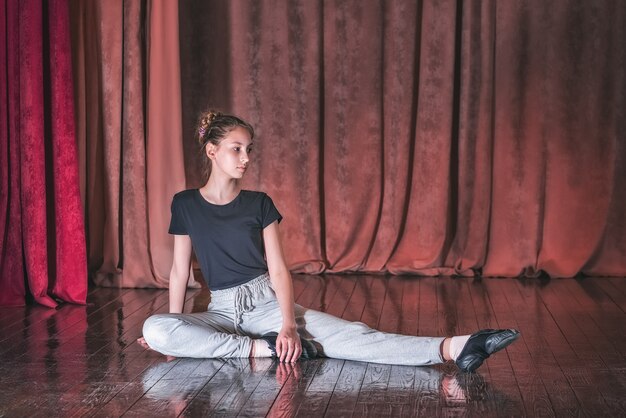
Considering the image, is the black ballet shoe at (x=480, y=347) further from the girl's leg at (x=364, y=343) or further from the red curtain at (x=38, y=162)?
the red curtain at (x=38, y=162)

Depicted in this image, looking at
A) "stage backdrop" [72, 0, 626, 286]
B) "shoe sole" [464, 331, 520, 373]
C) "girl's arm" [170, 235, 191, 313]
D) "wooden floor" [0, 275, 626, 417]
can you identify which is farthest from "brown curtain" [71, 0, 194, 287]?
"shoe sole" [464, 331, 520, 373]

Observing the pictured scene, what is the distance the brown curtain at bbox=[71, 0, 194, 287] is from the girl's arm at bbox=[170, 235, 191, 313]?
1631mm

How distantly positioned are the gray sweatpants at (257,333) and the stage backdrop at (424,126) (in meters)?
1.91

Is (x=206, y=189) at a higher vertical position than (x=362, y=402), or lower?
higher

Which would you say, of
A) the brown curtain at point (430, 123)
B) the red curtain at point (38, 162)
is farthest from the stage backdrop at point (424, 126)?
the red curtain at point (38, 162)

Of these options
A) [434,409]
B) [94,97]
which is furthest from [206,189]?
[94,97]

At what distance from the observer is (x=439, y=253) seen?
17.2ft

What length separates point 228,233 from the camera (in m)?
3.09

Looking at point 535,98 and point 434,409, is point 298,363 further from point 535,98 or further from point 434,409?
point 535,98

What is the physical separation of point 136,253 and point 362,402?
96.9 inches

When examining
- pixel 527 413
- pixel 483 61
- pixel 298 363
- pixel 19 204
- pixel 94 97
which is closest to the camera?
pixel 527 413

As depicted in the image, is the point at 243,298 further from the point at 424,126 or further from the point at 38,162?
the point at 424,126

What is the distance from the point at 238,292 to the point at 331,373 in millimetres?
418

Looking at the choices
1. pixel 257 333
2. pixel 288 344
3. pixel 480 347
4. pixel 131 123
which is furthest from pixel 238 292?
pixel 131 123
